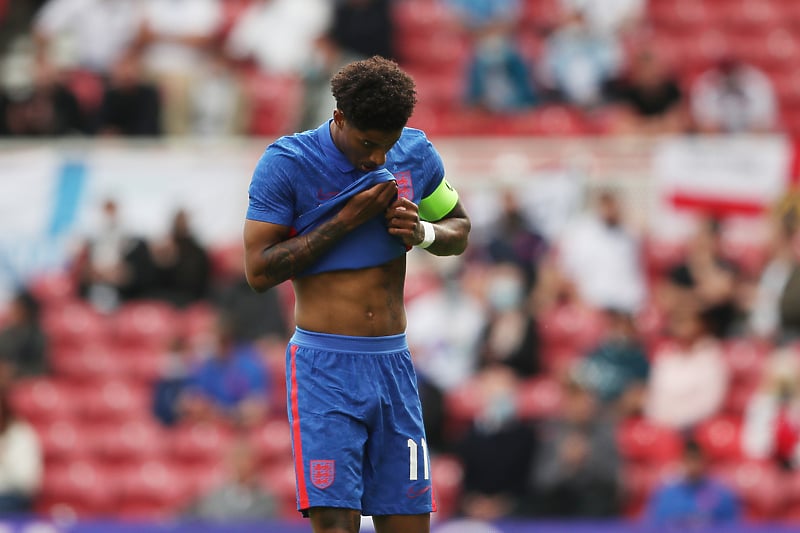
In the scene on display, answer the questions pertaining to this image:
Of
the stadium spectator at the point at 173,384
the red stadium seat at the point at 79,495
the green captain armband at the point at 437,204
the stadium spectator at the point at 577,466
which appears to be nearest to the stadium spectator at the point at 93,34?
the stadium spectator at the point at 173,384

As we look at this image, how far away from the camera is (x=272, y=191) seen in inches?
224

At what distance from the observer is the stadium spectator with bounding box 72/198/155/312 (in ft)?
46.1

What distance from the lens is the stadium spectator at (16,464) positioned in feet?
40.2

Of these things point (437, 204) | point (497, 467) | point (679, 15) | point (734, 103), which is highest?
point (679, 15)

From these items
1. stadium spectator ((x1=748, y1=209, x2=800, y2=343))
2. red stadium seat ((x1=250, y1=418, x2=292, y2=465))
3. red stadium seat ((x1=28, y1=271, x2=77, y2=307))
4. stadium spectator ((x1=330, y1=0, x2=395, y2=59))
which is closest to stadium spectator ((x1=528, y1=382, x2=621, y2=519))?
stadium spectator ((x1=748, y1=209, x2=800, y2=343))

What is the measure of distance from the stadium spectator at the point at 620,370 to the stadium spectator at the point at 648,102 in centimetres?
318

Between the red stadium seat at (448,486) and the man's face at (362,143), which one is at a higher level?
the man's face at (362,143)

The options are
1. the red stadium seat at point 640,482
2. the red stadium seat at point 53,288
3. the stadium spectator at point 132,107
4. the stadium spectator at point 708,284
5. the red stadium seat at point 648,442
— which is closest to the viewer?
the red stadium seat at point 640,482

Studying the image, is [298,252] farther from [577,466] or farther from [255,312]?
[255,312]

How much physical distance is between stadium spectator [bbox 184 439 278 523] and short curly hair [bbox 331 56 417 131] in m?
6.54

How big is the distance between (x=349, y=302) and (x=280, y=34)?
10740 millimetres

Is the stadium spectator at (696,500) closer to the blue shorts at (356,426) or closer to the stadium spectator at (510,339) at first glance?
the stadium spectator at (510,339)

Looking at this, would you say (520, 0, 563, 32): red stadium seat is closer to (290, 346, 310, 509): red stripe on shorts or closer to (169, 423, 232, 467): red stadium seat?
(169, 423, 232, 467): red stadium seat

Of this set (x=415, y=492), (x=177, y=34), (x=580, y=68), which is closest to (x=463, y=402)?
(x=580, y=68)
